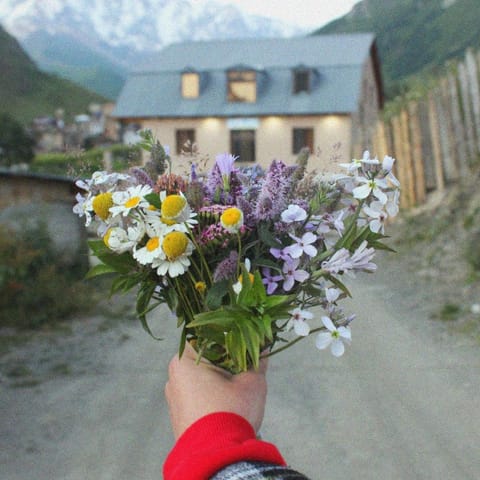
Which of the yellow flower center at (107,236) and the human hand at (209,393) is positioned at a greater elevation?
the yellow flower center at (107,236)

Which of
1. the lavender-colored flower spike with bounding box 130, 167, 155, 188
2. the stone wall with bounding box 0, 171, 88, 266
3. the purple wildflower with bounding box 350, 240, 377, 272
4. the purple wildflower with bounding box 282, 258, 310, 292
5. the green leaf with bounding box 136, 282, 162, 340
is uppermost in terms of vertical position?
the stone wall with bounding box 0, 171, 88, 266

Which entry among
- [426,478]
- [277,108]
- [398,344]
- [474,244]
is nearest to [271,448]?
[426,478]

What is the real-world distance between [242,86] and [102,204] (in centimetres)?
2654

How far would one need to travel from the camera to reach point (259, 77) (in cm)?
2725

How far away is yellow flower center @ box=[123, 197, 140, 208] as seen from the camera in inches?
53.1

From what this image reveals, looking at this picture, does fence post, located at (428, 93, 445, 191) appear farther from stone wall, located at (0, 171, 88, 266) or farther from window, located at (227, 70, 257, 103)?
window, located at (227, 70, 257, 103)

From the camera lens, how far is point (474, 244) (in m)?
6.84

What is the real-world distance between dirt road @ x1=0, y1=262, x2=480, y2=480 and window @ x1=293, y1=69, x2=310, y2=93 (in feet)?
74.5

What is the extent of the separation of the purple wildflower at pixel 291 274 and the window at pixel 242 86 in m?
26.1

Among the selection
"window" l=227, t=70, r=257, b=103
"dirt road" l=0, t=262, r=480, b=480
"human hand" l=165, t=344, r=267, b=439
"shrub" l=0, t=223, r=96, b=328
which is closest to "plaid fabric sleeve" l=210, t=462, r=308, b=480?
"human hand" l=165, t=344, r=267, b=439

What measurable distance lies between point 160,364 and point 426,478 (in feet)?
7.23

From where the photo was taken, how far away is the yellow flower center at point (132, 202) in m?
1.35

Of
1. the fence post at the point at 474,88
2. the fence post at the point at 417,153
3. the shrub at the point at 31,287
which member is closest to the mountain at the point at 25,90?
the fence post at the point at 417,153

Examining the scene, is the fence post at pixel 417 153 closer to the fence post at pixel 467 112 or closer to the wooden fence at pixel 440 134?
the wooden fence at pixel 440 134
